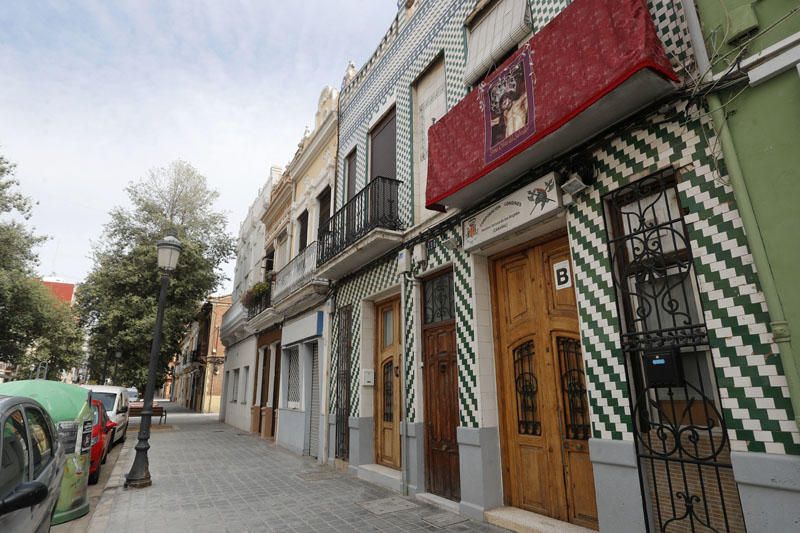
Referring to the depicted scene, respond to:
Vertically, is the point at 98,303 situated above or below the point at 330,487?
above

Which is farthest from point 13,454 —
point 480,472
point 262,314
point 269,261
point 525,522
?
point 269,261

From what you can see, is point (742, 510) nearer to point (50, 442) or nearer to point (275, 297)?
point (50, 442)

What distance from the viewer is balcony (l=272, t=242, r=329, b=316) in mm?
10411

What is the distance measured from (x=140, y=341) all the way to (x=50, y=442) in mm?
15495

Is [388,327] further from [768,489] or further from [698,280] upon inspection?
[768,489]

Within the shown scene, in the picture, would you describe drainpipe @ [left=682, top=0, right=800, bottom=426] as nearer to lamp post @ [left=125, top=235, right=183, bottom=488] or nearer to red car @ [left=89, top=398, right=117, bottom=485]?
lamp post @ [left=125, top=235, right=183, bottom=488]

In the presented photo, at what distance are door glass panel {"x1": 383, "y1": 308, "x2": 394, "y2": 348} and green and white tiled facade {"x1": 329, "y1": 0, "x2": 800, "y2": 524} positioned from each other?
122 cm

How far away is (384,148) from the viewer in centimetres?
902

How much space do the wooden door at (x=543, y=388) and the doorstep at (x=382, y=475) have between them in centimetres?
211

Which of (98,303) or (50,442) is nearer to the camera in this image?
(50,442)

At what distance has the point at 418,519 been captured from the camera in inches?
211

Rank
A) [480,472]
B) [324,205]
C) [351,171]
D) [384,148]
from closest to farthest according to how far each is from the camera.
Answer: [480,472] → [384,148] → [351,171] → [324,205]

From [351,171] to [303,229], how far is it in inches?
153

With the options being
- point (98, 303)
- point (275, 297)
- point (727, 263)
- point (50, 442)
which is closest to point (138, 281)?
point (98, 303)
